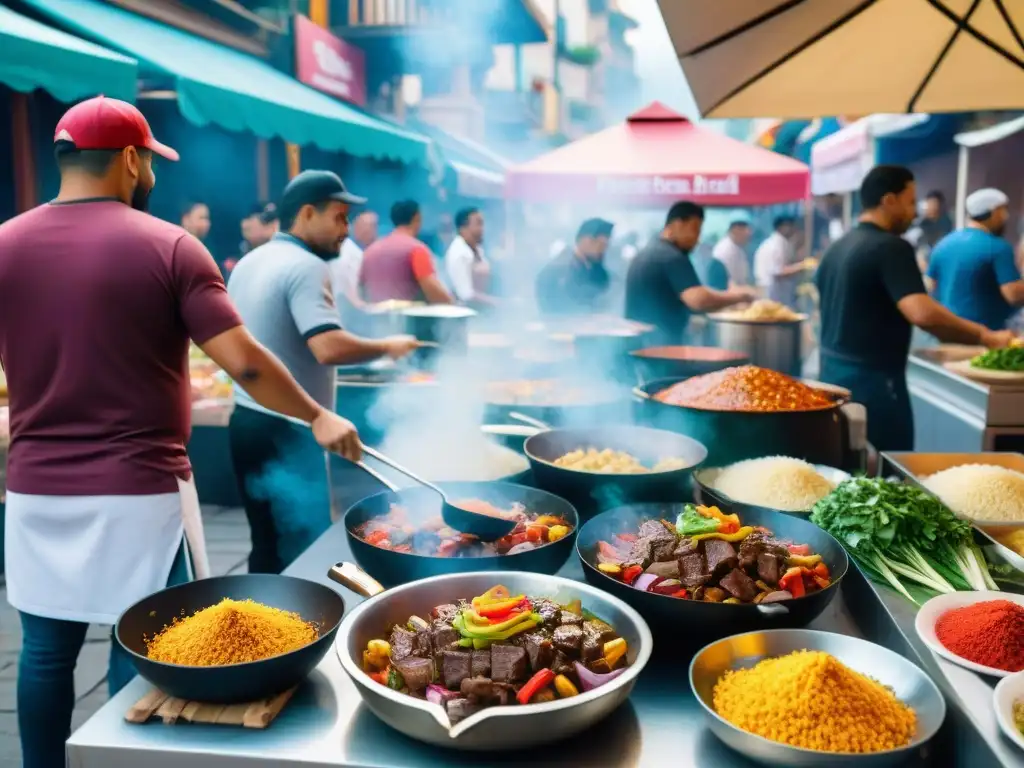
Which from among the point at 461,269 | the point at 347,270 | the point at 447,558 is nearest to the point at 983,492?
the point at 447,558

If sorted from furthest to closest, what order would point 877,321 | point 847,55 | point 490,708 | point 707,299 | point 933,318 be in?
point 707,299, point 877,321, point 933,318, point 847,55, point 490,708

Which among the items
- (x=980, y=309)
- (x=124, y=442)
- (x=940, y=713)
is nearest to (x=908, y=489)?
(x=940, y=713)

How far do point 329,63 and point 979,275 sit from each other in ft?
26.1

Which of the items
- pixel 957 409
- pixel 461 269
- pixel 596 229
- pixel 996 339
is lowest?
pixel 957 409

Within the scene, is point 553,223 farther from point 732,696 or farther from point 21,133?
point 732,696

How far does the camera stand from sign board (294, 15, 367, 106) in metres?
9.98

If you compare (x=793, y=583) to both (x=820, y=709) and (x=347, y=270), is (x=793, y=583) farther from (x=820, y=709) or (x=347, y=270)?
(x=347, y=270)

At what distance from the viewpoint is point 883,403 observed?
176 inches

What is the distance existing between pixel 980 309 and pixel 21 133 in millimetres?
7379

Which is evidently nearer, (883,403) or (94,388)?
(94,388)

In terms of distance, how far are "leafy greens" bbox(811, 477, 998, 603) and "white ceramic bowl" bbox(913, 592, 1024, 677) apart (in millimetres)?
76

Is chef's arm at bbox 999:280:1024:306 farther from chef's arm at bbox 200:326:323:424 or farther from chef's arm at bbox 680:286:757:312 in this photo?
chef's arm at bbox 200:326:323:424

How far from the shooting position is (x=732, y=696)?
1.49 metres

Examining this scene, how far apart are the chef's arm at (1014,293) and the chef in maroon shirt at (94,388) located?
5688mm
